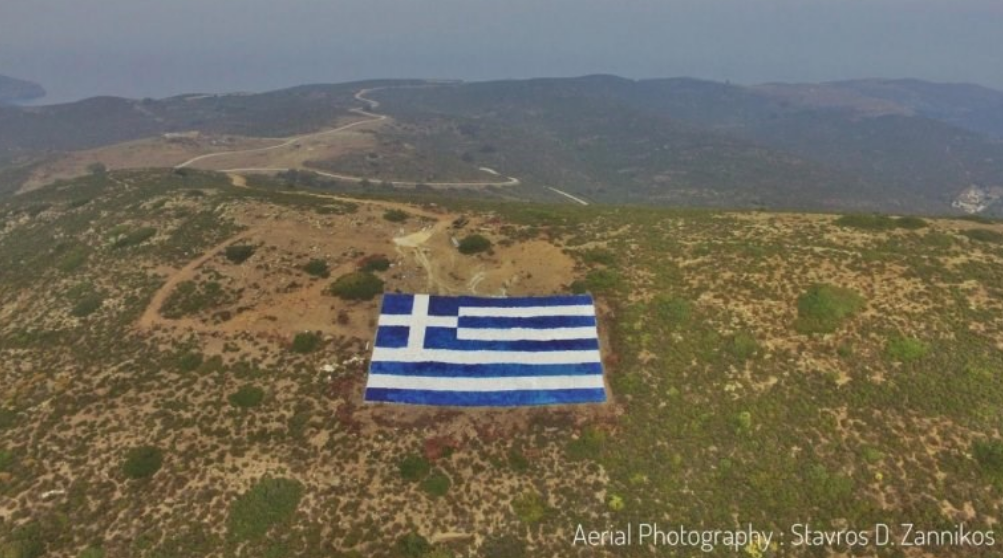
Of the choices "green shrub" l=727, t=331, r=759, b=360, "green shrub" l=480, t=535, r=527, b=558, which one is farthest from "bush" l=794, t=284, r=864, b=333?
"green shrub" l=480, t=535, r=527, b=558

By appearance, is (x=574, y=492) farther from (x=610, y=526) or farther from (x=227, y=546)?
(x=227, y=546)

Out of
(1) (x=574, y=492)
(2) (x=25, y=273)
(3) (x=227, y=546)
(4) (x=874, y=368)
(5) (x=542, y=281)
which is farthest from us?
(2) (x=25, y=273)

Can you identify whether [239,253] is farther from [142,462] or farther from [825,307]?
[825,307]

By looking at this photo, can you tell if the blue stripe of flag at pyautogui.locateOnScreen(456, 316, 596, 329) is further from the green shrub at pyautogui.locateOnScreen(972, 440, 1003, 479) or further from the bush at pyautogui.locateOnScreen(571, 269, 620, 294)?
the green shrub at pyautogui.locateOnScreen(972, 440, 1003, 479)

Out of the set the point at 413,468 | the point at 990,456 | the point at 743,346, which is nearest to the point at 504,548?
the point at 413,468

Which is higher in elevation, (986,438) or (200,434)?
(986,438)

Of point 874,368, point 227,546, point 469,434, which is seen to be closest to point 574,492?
point 469,434

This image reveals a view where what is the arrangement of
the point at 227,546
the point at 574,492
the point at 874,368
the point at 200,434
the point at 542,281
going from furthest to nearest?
the point at 542,281
the point at 874,368
the point at 200,434
the point at 574,492
the point at 227,546
